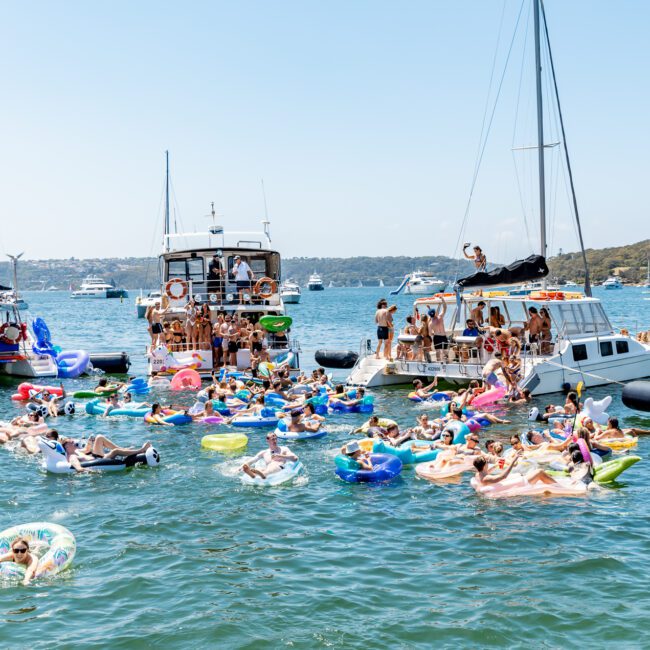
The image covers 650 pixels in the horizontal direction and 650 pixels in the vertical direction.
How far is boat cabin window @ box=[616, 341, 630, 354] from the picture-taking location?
91.3ft

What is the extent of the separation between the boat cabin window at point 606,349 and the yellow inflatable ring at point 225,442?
14.0m

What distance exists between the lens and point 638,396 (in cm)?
2138

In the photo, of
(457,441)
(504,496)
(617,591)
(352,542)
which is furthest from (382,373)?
(617,591)

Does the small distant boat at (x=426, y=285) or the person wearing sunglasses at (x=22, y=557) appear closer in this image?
the person wearing sunglasses at (x=22, y=557)

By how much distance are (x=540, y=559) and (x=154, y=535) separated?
6342 millimetres

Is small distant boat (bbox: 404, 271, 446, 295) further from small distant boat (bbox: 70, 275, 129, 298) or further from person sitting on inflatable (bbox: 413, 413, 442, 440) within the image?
Result: person sitting on inflatable (bbox: 413, 413, 442, 440)

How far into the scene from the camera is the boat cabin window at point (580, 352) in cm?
2617

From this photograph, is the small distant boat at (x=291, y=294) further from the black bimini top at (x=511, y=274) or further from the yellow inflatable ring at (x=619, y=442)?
the yellow inflatable ring at (x=619, y=442)

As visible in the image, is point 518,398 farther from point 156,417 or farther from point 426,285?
point 426,285

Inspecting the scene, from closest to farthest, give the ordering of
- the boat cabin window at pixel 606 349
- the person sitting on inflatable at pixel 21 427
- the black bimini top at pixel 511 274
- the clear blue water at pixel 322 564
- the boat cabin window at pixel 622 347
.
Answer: the clear blue water at pixel 322 564
the person sitting on inflatable at pixel 21 427
the black bimini top at pixel 511 274
the boat cabin window at pixel 606 349
the boat cabin window at pixel 622 347

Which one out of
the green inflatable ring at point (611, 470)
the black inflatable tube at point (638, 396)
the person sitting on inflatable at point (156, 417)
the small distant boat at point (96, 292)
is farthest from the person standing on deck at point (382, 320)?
the small distant boat at point (96, 292)

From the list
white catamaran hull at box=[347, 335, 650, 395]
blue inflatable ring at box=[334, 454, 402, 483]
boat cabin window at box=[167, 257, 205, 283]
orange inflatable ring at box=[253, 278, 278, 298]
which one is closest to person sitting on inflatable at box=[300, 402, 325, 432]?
blue inflatable ring at box=[334, 454, 402, 483]

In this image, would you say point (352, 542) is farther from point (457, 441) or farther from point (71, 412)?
point (71, 412)

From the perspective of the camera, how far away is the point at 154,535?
43.9 ft
